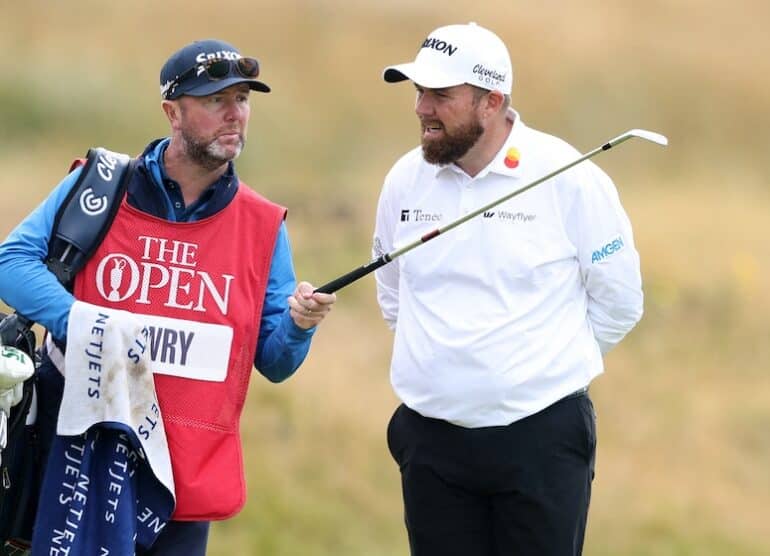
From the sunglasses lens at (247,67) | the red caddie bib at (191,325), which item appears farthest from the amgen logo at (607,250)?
the sunglasses lens at (247,67)

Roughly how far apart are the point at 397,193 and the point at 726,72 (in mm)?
13855

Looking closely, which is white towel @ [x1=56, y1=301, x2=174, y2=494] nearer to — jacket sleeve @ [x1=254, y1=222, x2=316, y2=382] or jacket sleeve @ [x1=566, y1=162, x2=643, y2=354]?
jacket sleeve @ [x1=254, y1=222, x2=316, y2=382]

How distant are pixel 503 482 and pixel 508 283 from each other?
2.07 ft

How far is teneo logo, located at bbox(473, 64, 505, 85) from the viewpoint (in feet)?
17.4

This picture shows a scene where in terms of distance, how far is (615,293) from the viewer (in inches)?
213

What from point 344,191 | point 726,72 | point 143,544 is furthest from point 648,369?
point 143,544

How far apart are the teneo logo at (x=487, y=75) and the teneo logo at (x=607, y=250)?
63cm

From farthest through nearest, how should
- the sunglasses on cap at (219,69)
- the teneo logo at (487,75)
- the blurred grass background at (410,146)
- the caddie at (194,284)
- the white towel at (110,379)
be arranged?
the blurred grass background at (410,146) → the teneo logo at (487,75) → the sunglasses on cap at (219,69) → the caddie at (194,284) → the white towel at (110,379)

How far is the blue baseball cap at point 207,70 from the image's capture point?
16.2ft

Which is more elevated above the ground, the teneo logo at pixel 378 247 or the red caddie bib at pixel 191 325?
the teneo logo at pixel 378 247

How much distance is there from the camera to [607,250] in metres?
5.31

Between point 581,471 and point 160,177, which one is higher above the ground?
point 160,177

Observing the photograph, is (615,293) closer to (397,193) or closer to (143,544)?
(397,193)

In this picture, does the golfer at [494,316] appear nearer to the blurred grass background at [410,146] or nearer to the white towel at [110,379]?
A: the white towel at [110,379]
